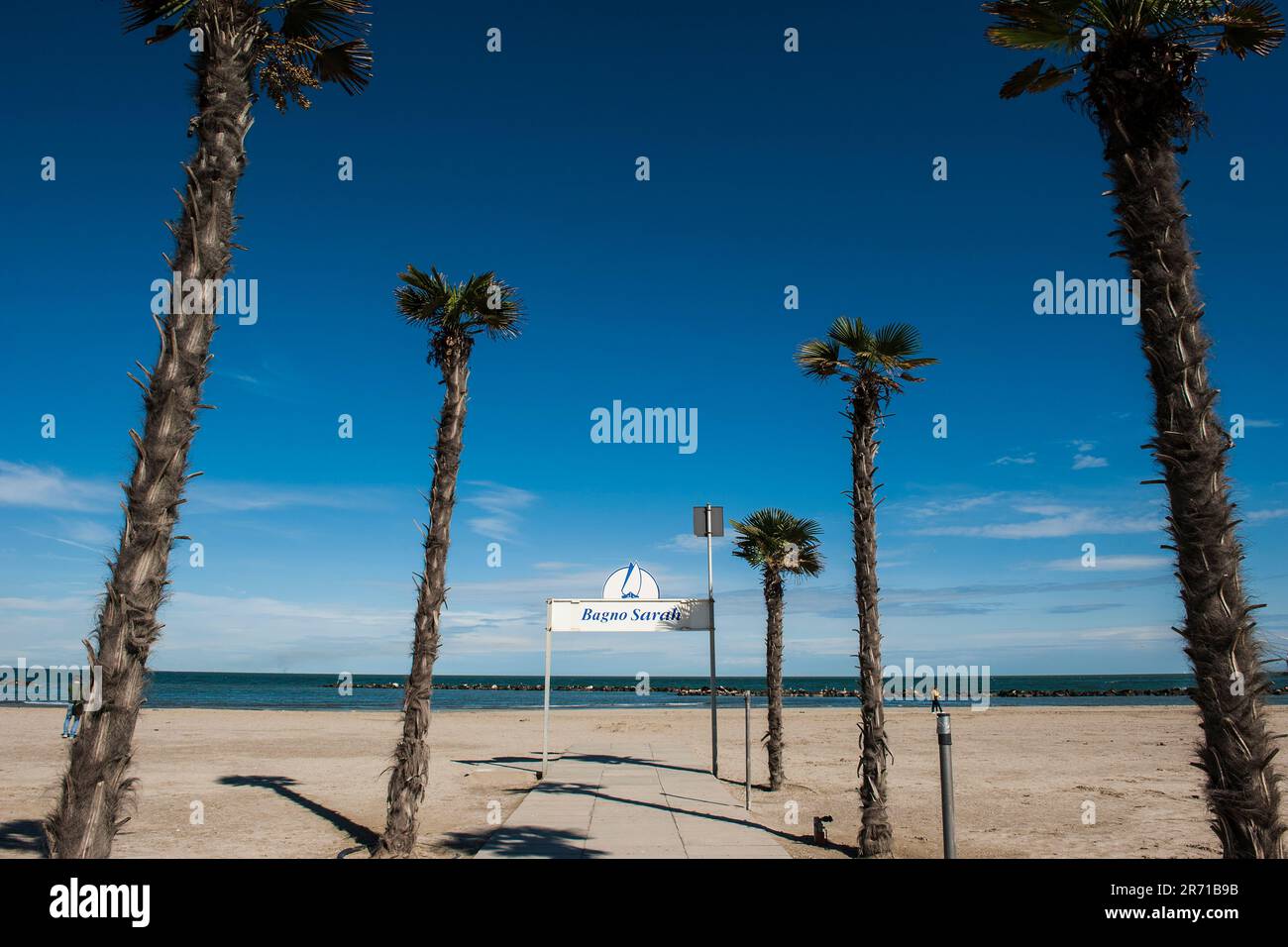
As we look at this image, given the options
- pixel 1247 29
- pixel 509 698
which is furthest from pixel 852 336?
pixel 509 698

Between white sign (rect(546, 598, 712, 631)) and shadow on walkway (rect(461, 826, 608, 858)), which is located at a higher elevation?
white sign (rect(546, 598, 712, 631))

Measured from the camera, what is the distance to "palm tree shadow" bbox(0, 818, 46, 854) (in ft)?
36.0

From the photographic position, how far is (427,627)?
11.0 metres

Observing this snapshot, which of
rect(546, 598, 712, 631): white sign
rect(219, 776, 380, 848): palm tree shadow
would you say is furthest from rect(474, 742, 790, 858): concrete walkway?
rect(546, 598, 712, 631): white sign

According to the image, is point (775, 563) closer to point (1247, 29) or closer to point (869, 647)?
point (869, 647)

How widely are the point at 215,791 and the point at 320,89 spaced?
15.1 metres

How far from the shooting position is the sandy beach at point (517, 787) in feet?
39.9

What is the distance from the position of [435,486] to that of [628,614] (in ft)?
27.6

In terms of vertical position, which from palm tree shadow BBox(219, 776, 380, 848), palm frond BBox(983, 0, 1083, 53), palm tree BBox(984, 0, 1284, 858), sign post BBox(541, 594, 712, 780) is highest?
palm frond BBox(983, 0, 1083, 53)

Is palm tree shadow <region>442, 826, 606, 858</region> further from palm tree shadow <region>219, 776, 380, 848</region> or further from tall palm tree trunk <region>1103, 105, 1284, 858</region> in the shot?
tall palm tree trunk <region>1103, 105, 1284, 858</region>

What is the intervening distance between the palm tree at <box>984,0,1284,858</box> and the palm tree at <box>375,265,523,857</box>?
26.5 feet

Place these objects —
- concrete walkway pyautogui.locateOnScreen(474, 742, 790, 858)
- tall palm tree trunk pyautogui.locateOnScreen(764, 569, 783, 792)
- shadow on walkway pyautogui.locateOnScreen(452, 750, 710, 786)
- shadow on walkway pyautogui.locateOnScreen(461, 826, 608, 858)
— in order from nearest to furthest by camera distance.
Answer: shadow on walkway pyautogui.locateOnScreen(461, 826, 608, 858) → concrete walkway pyautogui.locateOnScreen(474, 742, 790, 858) → tall palm tree trunk pyautogui.locateOnScreen(764, 569, 783, 792) → shadow on walkway pyautogui.locateOnScreen(452, 750, 710, 786)
